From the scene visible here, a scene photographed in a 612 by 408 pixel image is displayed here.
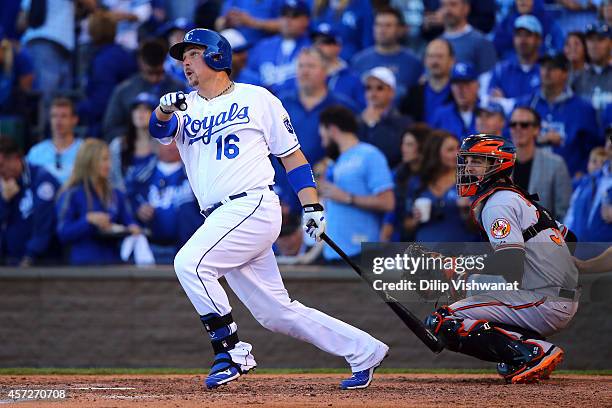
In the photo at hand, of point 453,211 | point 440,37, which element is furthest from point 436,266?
point 440,37

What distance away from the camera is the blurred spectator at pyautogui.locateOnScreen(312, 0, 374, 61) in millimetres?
10516

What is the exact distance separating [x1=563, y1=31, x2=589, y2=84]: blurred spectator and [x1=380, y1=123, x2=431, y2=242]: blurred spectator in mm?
→ 1448

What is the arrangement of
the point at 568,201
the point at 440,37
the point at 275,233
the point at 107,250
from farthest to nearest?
the point at 440,37 < the point at 107,250 < the point at 568,201 < the point at 275,233

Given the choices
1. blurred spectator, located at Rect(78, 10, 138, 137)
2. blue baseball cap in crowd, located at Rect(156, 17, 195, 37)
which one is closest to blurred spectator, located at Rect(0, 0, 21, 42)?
blurred spectator, located at Rect(78, 10, 138, 137)

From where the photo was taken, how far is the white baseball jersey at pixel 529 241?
566cm

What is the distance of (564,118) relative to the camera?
9.16 m

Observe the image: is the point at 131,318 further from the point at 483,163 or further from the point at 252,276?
the point at 483,163

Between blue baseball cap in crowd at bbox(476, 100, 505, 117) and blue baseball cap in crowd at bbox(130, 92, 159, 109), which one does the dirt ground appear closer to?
blue baseball cap in crowd at bbox(476, 100, 505, 117)

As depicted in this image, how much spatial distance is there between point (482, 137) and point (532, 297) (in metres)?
0.96

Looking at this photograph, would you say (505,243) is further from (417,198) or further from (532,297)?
(417,198)

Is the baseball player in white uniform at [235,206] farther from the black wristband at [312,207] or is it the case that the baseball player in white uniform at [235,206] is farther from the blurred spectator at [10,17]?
the blurred spectator at [10,17]

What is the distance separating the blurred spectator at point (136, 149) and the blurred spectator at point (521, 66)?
324cm

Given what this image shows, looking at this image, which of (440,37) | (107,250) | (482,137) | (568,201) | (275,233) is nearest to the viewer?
(275,233)

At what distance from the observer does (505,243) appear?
562 centimetres
